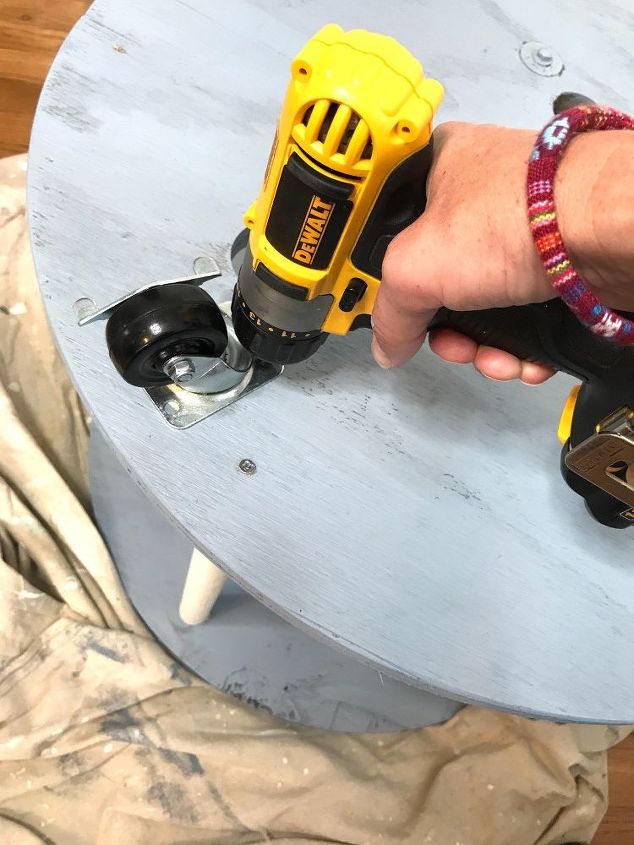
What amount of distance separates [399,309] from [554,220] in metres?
0.12

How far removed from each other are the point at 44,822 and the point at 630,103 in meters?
1.02

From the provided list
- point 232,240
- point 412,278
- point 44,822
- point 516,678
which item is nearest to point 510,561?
point 516,678

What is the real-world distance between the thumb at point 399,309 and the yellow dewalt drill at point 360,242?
2 centimetres

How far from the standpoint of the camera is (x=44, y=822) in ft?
2.46

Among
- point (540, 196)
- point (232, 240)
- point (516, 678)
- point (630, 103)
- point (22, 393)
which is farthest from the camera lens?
point (22, 393)

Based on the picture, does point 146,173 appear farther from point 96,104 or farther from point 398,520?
point 398,520

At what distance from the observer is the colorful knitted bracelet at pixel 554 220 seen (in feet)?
1.24

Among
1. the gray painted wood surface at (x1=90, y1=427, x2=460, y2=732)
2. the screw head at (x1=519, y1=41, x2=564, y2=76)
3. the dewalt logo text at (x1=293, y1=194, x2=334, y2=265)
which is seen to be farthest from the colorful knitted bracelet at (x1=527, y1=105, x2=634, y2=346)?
the gray painted wood surface at (x1=90, y1=427, x2=460, y2=732)

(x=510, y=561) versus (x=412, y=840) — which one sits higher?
(x=510, y=561)

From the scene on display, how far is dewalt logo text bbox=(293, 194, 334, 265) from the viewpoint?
410mm

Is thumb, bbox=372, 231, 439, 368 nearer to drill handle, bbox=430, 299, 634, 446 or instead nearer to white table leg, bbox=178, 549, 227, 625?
drill handle, bbox=430, 299, 634, 446

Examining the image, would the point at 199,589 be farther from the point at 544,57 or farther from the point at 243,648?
the point at 544,57

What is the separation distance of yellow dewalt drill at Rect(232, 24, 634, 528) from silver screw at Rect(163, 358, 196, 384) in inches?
2.0

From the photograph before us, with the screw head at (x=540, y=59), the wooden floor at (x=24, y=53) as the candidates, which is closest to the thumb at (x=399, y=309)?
the screw head at (x=540, y=59)
